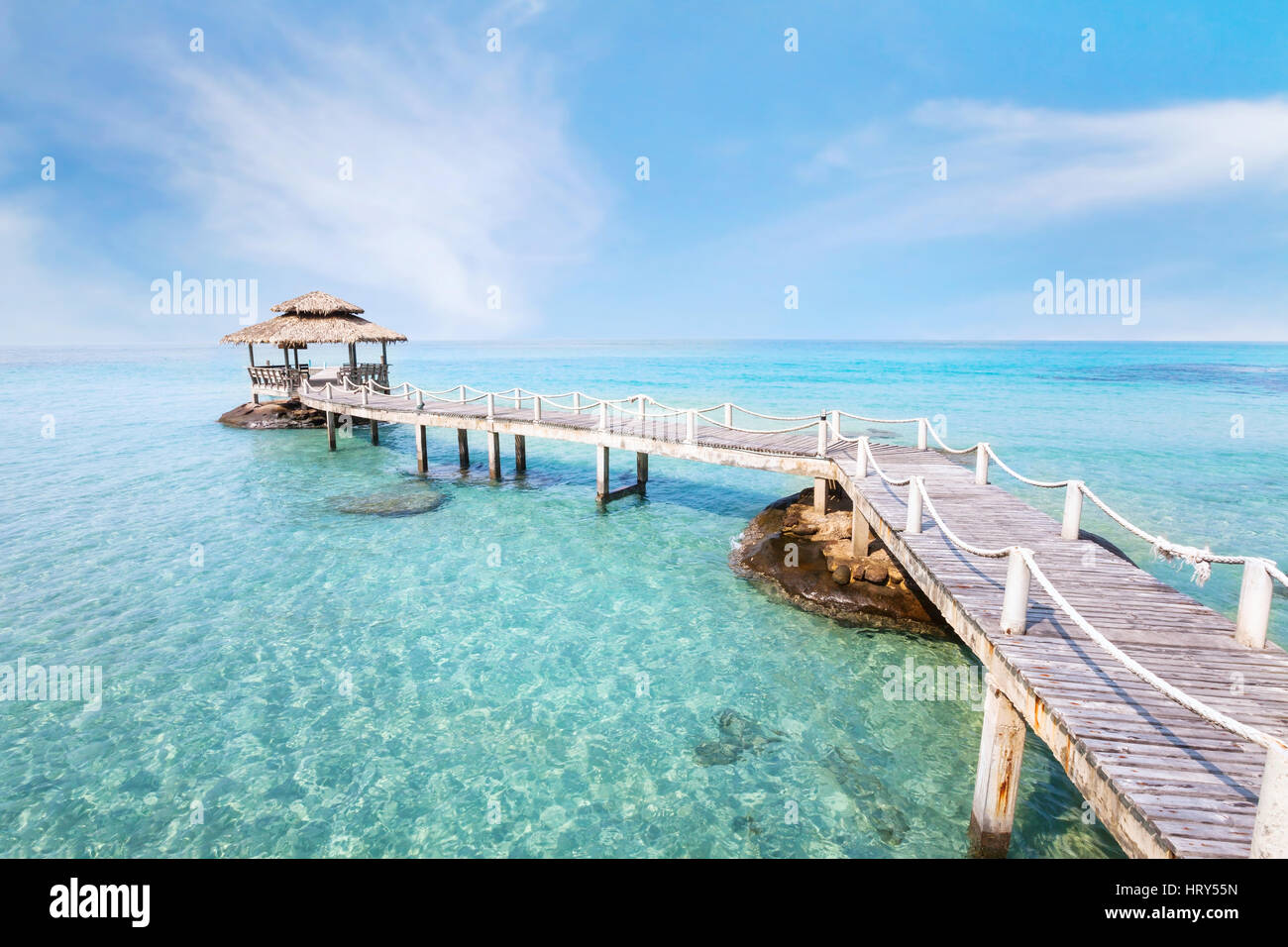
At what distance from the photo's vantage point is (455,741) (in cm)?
833

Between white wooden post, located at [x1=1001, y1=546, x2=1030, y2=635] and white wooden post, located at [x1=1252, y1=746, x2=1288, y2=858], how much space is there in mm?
2853

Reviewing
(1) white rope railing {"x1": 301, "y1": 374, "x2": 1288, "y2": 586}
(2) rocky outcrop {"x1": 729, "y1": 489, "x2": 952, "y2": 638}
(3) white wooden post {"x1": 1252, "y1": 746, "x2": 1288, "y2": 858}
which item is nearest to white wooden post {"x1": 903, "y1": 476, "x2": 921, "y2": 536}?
(1) white rope railing {"x1": 301, "y1": 374, "x2": 1288, "y2": 586}

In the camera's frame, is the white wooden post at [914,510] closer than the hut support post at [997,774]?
No

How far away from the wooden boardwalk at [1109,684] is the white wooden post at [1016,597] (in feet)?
0.39

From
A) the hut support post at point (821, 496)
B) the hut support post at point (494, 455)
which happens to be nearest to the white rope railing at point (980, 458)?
the hut support post at point (821, 496)

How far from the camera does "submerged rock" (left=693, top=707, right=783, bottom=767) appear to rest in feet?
26.2

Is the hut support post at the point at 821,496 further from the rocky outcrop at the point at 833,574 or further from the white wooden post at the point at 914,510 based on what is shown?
the white wooden post at the point at 914,510

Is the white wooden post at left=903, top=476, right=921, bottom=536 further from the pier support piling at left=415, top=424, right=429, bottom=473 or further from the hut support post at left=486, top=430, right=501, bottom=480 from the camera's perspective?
the pier support piling at left=415, top=424, right=429, bottom=473

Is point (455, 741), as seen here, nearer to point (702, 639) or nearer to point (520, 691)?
point (520, 691)

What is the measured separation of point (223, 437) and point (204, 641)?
986 inches

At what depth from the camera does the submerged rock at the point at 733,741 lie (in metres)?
7.98

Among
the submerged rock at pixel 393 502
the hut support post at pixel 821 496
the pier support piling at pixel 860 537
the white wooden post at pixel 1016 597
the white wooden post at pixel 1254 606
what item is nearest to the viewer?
the white wooden post at pixel 1254 606

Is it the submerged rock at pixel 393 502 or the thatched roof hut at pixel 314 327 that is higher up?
the thatched roof hut at pixel 314 327
